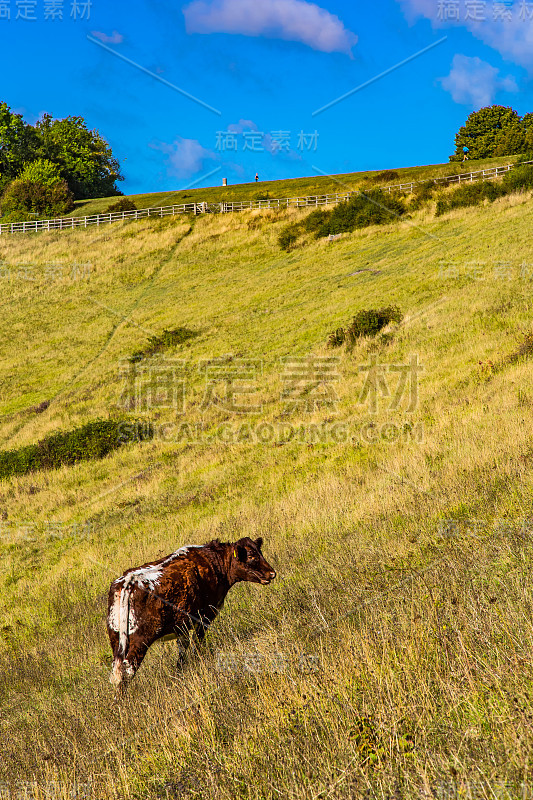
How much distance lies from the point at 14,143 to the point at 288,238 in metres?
64.1

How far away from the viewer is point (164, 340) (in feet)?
123

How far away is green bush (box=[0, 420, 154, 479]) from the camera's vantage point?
24.2m

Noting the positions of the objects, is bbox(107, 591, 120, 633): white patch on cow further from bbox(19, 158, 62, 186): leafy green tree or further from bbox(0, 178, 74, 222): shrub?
bbox(19, 158, 62, 186): leafy green tree

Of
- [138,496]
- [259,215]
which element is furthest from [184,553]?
[259,215]

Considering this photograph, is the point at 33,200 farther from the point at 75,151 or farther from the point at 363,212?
the point at 363,212

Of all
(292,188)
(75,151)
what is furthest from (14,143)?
(292,188)

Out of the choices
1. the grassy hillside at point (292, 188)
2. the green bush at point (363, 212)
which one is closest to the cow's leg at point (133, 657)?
the green bush at point (363, 212)

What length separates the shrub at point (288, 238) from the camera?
53.3 meters

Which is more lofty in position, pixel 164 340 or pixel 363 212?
pixel 363 212

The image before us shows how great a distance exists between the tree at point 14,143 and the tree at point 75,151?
205 centimetres

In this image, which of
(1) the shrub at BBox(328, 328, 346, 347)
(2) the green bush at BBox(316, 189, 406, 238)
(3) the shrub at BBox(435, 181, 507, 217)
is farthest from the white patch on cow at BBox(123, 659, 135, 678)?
(2) the green bush at BBox(316, 189, 406, 238)

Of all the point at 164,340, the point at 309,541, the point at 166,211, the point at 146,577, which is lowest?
the point at 309,541

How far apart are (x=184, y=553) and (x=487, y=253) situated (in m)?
30.1

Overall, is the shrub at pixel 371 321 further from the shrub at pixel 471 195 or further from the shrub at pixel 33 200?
the shrub at pixel 33 200
